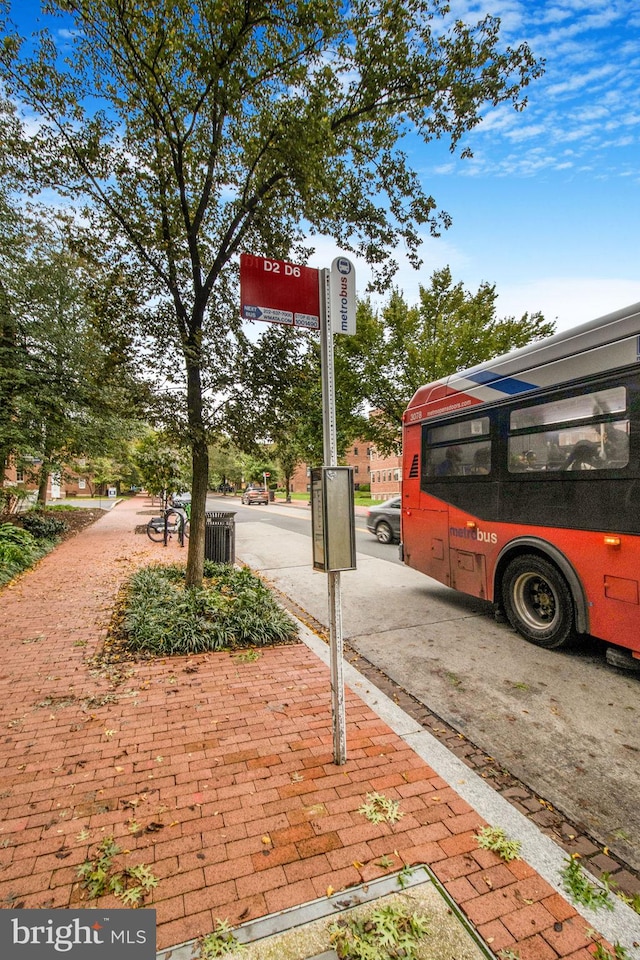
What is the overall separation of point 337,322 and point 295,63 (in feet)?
16.1

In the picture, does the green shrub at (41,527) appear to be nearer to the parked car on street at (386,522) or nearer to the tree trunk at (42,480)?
the tree trunk at (42,480)

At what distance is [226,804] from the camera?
8.19 feet

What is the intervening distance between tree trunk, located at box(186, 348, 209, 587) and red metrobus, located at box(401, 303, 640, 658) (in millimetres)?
3528

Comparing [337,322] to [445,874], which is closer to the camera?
[445,874]

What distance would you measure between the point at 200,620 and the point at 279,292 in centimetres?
402

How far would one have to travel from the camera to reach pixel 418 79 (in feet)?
18.6

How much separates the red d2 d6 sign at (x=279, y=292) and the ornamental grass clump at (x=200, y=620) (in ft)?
12.4

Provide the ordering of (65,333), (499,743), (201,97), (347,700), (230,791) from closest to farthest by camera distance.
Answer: (230,791) → (499,743) → (347,700) → (201,97) → (65,333)

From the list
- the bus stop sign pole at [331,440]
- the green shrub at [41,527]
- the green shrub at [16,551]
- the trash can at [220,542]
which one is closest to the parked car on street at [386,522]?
the trash can at [220,542]

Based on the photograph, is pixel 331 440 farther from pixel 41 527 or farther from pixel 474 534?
pixel 41 527

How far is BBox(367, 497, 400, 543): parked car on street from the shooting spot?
13.8m

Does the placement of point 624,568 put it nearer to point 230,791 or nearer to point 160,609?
point 230,791

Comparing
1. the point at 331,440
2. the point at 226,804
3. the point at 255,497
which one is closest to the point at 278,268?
the point at 331,440

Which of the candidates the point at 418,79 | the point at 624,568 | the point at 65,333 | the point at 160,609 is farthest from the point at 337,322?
the point at 65,333
